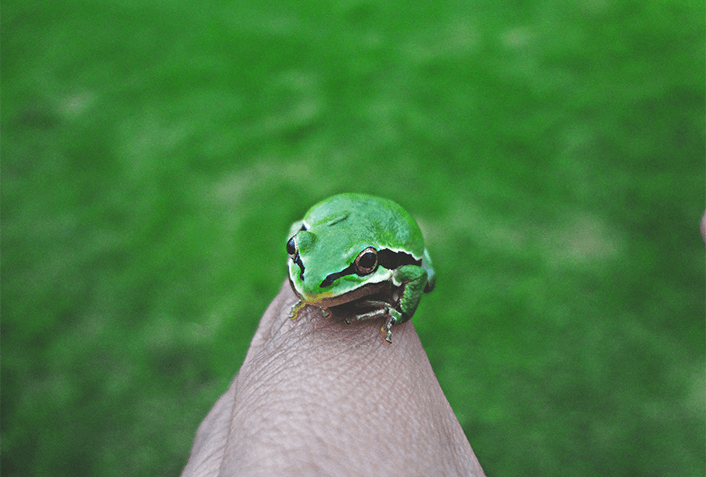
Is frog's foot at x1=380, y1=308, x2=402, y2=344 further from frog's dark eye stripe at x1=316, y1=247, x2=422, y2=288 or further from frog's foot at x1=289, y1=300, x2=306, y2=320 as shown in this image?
frog's foot at x1=289, y1=300, x2=306, y2=320

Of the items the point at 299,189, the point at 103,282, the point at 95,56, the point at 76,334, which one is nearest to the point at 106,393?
the point at 76,334

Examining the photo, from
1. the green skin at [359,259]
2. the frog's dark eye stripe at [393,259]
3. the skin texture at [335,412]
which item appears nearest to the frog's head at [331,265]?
the green skin at [359,259]

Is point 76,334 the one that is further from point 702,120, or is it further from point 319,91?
point 702,120

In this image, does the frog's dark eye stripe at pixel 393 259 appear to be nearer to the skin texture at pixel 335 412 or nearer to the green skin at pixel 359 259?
the green skin at pixel 359 259

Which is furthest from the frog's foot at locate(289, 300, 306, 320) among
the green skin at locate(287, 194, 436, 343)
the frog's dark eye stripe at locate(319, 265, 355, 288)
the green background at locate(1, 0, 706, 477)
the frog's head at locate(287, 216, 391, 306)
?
the green background at locate(1, 0, 706, 477)

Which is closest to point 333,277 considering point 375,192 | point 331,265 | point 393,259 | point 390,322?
point 331,265

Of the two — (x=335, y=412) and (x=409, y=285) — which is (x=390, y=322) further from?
(x=335, y=412)
